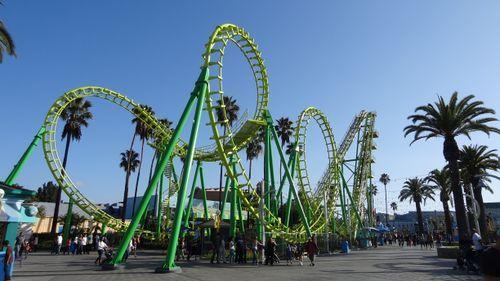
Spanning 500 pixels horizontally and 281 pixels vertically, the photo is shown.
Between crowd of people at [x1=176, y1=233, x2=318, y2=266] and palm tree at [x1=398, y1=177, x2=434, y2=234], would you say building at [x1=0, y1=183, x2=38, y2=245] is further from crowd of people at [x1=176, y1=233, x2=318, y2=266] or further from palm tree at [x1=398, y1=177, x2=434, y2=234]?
palm tree at [x1=398, y1=177, x2=434, y2=234]

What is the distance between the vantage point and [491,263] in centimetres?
391

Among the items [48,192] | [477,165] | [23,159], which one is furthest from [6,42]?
[48,192]

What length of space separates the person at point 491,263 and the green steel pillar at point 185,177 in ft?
43.9

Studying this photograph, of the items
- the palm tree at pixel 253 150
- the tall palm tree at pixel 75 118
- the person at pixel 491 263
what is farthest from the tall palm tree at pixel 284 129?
the person at pixel 491 263

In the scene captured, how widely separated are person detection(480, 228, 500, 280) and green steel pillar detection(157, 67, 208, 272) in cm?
1339

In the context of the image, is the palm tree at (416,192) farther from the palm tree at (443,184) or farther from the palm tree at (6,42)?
the palm tree at (6,42)

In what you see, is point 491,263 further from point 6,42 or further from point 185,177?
point 6,42

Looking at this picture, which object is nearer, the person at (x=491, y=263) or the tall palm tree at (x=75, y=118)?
the person at (x=491, y=263)

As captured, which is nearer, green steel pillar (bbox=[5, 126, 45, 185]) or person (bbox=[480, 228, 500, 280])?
person (bbox=[480, 228, 500, 280])

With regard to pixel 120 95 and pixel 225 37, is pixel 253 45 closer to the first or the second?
pixel 225 37

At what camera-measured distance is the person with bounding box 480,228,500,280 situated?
3.88m

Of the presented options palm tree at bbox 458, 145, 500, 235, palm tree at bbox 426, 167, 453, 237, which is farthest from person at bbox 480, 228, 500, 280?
palm tree at bbox 426, 167, 453, 237

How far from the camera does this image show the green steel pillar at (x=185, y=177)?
15.7 meters

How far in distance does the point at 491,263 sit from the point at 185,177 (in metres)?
14.2
